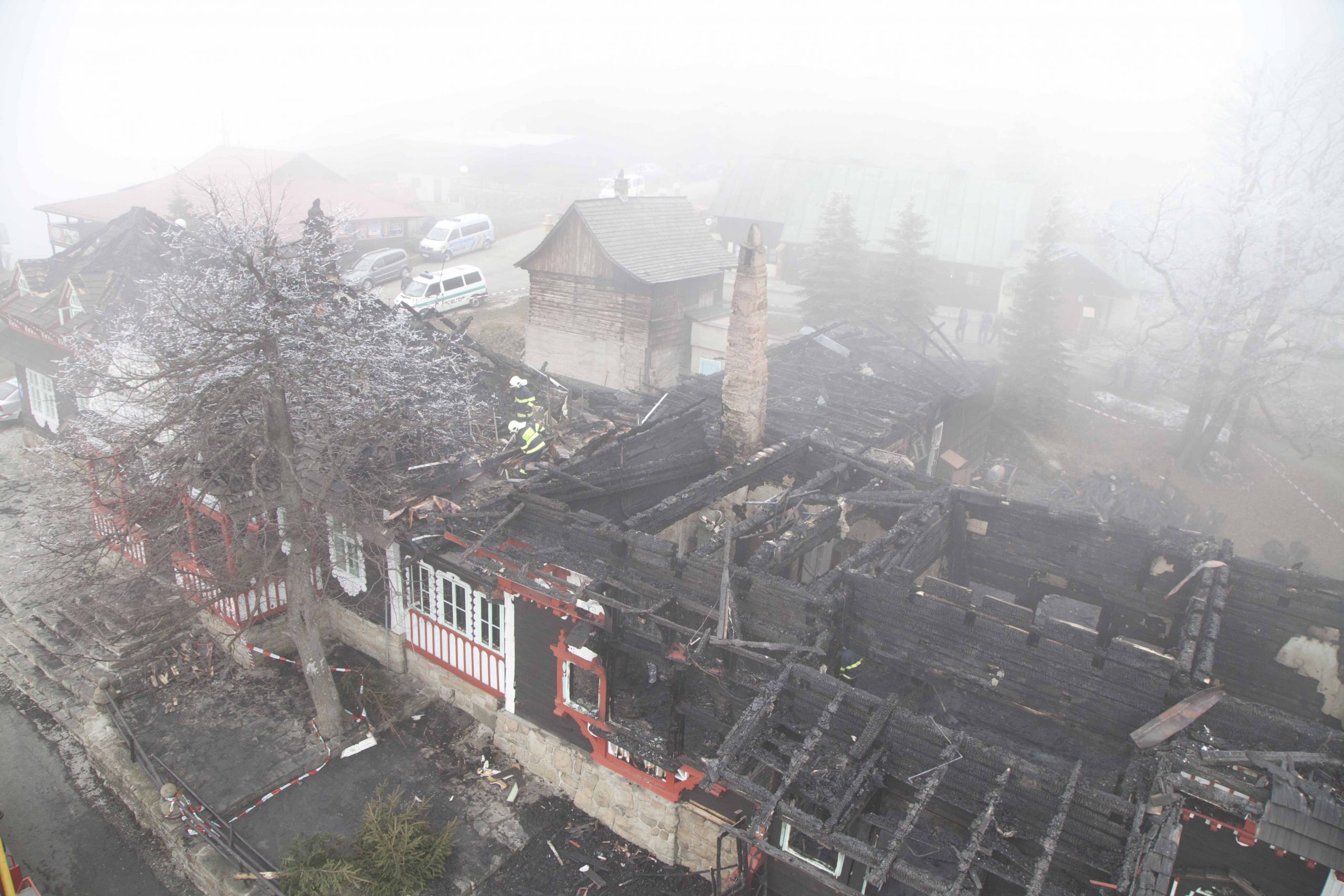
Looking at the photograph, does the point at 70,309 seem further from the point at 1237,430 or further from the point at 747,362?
the point at 1237,430

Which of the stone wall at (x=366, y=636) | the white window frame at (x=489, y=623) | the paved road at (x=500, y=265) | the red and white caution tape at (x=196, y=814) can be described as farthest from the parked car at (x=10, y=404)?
the white window frame at (x=489, y=623)

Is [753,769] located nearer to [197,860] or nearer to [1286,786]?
[1286,786]

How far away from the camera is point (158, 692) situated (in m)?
13.6

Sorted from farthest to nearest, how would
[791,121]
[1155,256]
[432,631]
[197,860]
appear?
[791,121], [1155,256], [432,631], [197,860]

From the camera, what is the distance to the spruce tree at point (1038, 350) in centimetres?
2520

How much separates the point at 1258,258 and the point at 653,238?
18.1m

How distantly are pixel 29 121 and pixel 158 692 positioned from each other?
504 ft

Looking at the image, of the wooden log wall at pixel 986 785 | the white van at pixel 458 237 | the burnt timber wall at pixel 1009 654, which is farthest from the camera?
the white van at pixel 458 237

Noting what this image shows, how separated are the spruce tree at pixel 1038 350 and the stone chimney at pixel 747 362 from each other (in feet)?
46.2

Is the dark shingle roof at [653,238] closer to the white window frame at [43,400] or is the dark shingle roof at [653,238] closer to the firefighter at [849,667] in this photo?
the white window frame at [43,400]

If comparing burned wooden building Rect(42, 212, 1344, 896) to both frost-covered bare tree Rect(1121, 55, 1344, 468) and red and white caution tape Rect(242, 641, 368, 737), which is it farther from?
frost-covered bare tree Rect(1121, 55, 1344, 468)

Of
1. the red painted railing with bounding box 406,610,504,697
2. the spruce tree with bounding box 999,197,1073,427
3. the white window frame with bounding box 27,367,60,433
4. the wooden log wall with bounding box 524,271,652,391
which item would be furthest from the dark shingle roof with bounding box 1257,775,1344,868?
the white window frame with bounding box 27,367,60,433

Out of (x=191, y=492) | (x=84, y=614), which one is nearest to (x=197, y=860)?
(x=191, y=492)

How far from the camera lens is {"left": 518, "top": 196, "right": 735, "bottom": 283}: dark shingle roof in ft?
80.3
